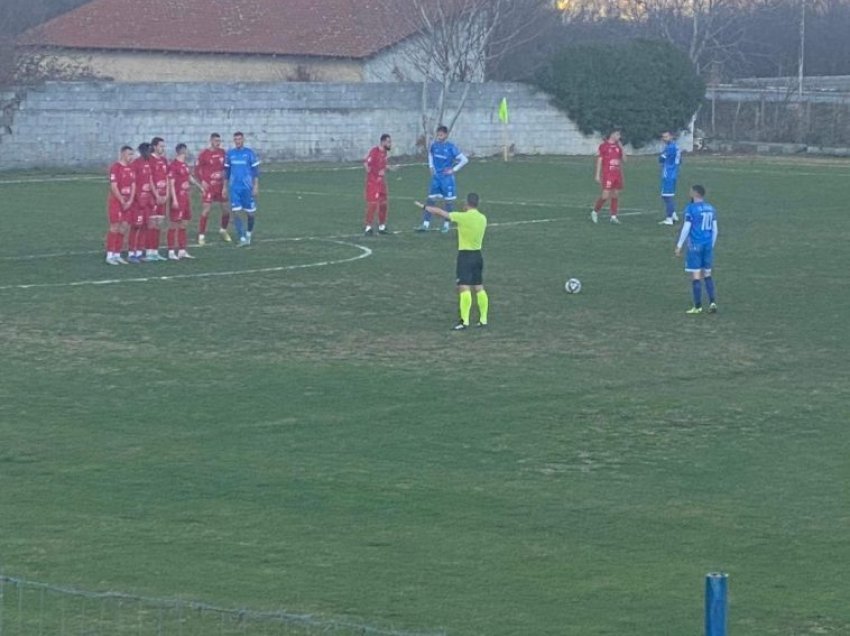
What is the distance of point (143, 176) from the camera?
25.7 meters

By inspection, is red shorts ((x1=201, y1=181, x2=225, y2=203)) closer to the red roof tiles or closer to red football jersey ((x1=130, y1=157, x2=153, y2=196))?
red football jersey ((x1=130, y1=157, x2=153, y2=196))

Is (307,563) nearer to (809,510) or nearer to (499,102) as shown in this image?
(809,510)

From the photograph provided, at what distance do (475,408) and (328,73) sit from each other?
46.6m

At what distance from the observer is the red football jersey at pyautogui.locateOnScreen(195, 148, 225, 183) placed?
2905cm

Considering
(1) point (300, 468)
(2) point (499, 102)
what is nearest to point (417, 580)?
(1) point (300, 468)

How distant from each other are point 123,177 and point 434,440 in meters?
12.3

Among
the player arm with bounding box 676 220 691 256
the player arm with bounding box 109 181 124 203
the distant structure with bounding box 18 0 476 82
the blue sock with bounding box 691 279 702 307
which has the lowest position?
the blue sock with bounding box 691 279 702 307

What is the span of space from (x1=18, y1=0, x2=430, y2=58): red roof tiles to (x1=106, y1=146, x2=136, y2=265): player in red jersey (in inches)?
1384

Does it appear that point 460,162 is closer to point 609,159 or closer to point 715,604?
point 609,159

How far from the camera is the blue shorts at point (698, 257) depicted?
21.4 m

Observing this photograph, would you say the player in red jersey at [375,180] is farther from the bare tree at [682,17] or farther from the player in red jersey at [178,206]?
the bare tree at [682,17]

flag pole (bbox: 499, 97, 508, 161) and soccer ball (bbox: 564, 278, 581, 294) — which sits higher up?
flag pole (bbox: 499, 97, 508, 161)

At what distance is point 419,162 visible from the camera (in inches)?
2071

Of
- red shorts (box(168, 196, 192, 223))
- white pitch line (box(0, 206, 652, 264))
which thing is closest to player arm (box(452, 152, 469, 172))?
white pitch line (box(0, 206, 652, 264))
